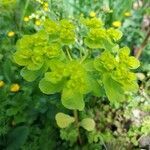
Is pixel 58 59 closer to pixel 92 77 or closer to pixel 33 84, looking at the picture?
pixel 92 77

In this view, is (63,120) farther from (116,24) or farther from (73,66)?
(116,24)

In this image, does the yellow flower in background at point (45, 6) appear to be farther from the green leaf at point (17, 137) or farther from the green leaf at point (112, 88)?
the green leaf at point (112, 88)

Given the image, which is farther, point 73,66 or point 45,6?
point 45,6

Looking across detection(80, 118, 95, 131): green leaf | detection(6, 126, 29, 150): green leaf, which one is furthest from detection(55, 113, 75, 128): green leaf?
detection(6, 126, 29, 150): green leaf

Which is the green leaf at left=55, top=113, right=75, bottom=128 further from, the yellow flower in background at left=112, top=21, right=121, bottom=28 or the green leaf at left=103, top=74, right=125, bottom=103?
the yellow flower in background at left=112, top=21, right=121, bottom=28

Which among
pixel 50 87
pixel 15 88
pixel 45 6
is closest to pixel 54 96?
pixel 15 88

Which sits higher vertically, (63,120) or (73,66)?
(73,66)

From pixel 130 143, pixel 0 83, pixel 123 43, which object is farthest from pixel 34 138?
pixel 123 43
